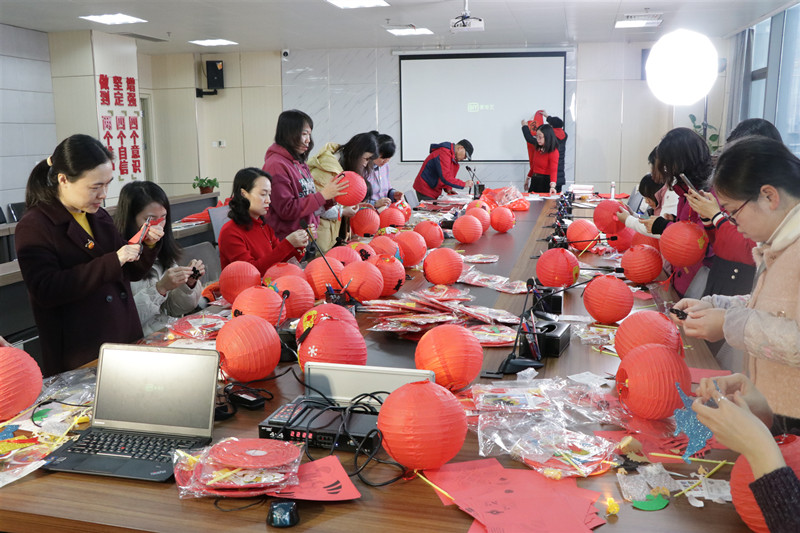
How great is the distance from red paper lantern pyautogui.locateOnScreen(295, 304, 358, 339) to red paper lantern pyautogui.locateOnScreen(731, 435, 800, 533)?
99cm

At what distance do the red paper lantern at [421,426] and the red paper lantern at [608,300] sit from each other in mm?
1073

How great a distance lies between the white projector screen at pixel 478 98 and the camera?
1055 cm

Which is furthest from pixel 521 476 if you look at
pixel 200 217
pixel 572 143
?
pixel 572 143

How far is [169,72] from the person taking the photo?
11.4m

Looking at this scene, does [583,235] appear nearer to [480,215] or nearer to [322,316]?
[480,215]

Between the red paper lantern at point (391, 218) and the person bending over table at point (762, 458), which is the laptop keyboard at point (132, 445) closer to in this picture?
the person bending over table at point (762, 458)

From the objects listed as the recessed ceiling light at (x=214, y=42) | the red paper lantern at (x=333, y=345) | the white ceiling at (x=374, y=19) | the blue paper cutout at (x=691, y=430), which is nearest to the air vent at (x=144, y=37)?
the white ceiling at (x=374, y=19)

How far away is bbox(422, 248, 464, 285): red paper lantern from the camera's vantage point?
278 centimetres

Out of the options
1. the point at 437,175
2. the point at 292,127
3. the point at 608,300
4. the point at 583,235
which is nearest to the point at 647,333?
the point at 608,300

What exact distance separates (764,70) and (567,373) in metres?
8.14

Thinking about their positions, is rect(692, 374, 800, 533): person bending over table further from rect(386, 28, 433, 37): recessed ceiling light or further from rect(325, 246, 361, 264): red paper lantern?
rect(386, 28, 433, 37): recessed ceiling light

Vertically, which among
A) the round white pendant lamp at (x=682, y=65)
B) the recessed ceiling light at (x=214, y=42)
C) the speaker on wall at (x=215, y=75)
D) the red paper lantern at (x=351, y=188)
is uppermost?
the recessed ceiling light at (x=214, y=42)

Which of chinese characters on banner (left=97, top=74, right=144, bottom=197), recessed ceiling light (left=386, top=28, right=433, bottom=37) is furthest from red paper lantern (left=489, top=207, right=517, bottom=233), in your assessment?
chinese characters on banner (left=97, top=74, right=144, bottom=197)

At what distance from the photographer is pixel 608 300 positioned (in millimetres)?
2188
